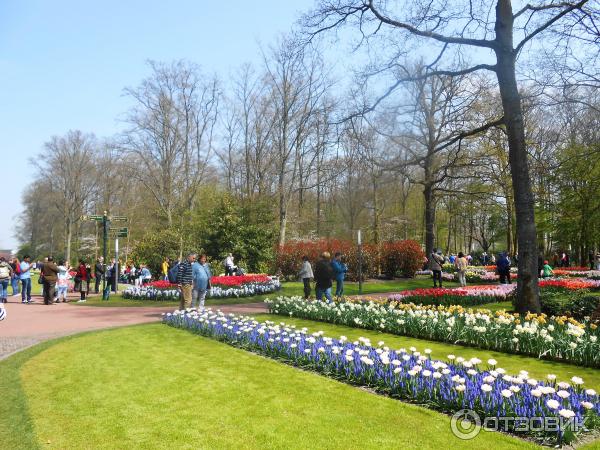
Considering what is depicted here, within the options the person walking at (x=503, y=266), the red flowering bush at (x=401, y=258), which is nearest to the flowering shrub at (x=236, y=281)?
the red flowering bush at (x=401, y=258)

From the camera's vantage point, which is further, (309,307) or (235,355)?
(309,307)

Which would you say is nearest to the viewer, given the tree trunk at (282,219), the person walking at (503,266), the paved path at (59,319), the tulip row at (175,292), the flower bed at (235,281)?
the paved path at (59,319)

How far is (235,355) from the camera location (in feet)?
25.7

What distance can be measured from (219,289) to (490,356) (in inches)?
469

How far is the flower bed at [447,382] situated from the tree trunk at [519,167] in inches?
203

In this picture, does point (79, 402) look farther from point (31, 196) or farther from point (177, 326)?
point (31, 196)

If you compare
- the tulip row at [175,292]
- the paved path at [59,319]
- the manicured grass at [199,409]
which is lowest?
the paved path at [59,319]

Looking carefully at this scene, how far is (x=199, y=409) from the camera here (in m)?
5.14

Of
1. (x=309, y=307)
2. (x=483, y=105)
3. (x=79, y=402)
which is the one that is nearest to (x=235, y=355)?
(x=79, y=402)

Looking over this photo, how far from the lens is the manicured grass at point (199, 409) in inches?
168

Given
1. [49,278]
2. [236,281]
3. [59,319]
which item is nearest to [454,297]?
[236,281]

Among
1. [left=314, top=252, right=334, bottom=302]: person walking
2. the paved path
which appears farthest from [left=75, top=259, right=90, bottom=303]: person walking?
[left=314, top=252, right=334, bottom=302]: person walking

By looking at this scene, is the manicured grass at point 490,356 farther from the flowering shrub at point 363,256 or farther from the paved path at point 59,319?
the flowering shrub at point 363,256

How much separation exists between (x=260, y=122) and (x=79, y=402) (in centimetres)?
3206
